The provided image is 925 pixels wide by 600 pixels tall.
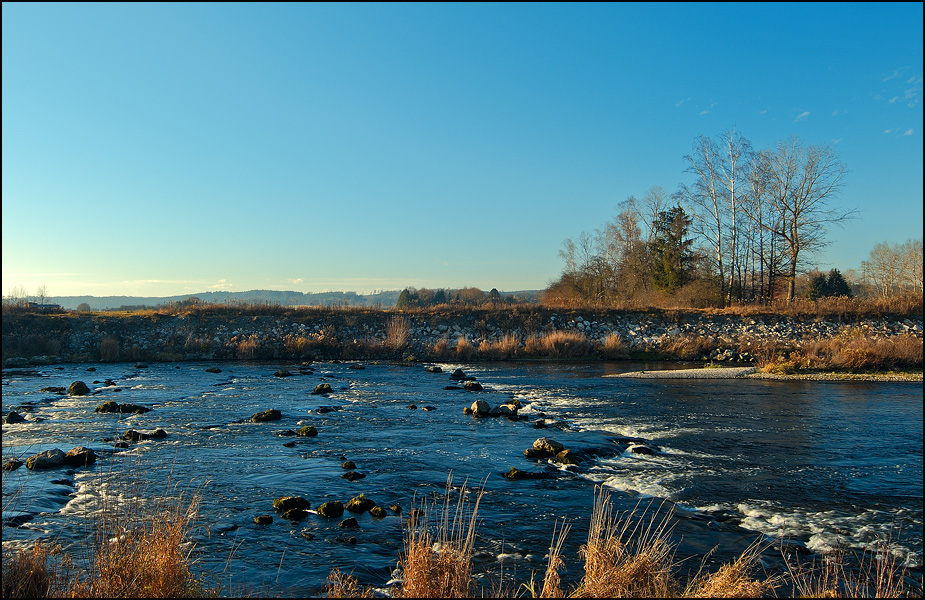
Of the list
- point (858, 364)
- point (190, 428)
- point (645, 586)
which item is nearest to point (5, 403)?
point (190, 428)

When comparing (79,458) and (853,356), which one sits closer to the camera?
(79,458)

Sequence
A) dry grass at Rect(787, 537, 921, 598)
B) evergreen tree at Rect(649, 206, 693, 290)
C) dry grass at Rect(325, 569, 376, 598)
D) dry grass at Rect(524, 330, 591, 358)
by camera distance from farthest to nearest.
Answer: evergreen tree at Rect(649, 206, 693, 290), dry grass at Rect(524, 330, 591, 358), dry grass at Rect(787, 537, 921, 598), dry grass at Rect(325, 569, 376, 598)

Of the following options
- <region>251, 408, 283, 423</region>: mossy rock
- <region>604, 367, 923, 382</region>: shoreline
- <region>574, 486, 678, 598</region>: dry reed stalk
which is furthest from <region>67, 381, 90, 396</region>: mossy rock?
<region>604, 367, 923, 382</region>: shoreline

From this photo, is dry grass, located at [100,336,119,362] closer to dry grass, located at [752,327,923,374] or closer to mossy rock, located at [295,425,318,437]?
mossy rock, located at [295,425,318,437]

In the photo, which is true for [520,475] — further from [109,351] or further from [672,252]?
[672,252]

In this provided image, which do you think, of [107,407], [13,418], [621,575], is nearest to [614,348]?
[107,407]

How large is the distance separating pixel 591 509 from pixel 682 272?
41399 mm

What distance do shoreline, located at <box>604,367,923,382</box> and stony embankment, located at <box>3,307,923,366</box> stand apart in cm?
436

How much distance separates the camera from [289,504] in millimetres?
9227

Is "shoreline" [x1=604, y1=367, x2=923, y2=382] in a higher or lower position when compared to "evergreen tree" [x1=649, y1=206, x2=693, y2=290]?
lower

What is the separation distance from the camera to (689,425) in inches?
617

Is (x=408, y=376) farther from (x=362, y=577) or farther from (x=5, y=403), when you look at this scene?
(x=362, y=577)

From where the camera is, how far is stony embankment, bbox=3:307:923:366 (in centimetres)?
3359

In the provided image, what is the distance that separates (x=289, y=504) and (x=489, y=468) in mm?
4244
